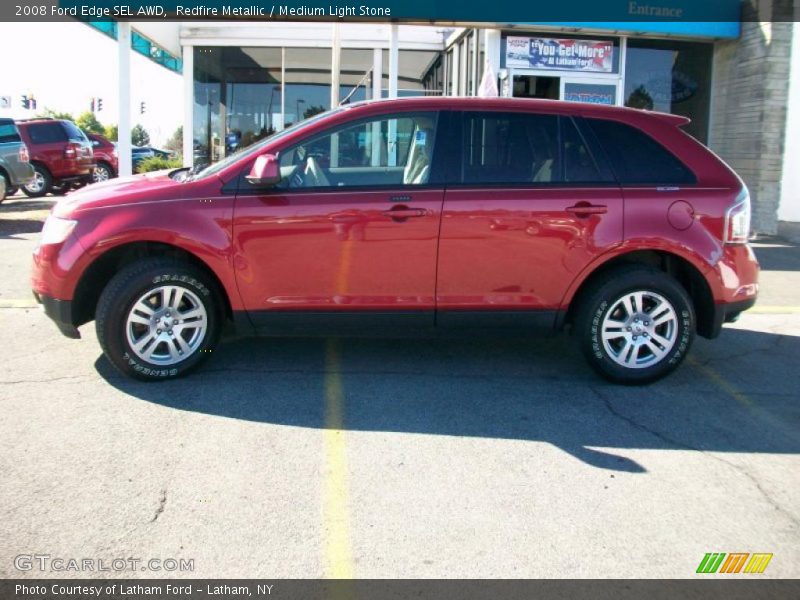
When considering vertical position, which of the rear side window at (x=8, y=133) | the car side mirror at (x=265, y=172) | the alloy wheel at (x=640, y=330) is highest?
the rear side window at (x=8, y=133)

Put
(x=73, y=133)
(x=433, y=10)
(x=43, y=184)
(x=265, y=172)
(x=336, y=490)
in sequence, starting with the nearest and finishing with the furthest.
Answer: (x=336, y=490), (x=265, y=172), (x=433, y=10), (x=43, y=184), (x=73, y=133)

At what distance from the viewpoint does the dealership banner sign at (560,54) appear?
42.1 feet

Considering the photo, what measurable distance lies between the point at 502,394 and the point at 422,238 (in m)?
1.18

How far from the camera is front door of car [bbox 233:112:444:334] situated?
16.5ft

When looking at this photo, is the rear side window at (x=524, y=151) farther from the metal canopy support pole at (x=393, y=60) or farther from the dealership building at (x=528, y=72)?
the metal canopy support pole at (x=393, y=60)

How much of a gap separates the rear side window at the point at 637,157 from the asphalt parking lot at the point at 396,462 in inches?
57.6

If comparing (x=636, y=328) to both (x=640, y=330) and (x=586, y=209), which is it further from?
(x=586, y=209)

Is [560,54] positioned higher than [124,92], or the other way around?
[560,54]

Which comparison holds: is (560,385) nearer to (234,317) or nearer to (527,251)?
(527,251)

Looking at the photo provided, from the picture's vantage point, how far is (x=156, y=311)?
5.10 meters

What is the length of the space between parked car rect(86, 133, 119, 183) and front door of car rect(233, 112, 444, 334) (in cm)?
1771

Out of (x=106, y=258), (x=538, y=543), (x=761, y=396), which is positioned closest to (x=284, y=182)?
(x=106, y=258)

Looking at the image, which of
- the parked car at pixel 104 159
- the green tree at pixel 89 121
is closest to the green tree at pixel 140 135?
the green tree at pixel 89 121
